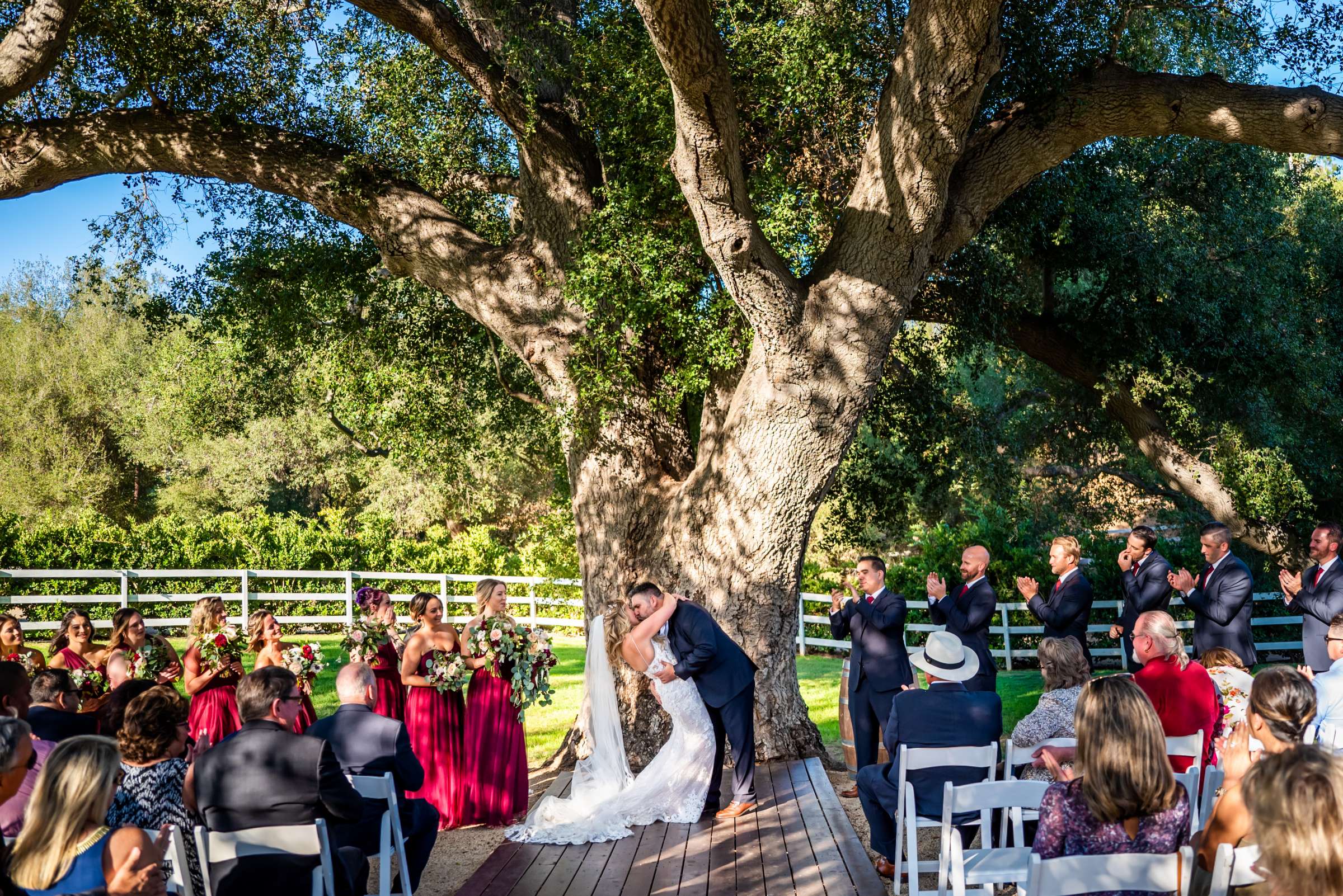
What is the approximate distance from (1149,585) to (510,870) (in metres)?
5.85

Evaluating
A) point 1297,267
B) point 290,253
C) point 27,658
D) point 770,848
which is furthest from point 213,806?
point 1297,267

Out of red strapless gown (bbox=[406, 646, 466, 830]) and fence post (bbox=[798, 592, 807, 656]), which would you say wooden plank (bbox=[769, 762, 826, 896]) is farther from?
fence post (bbox=[798, 592, 807, 656])

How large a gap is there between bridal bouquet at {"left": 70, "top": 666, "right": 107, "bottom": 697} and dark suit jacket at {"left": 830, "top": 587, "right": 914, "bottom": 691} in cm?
563

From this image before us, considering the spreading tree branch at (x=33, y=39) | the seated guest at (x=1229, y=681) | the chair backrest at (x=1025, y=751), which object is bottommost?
the chair backrest at (x=1025, y=751)

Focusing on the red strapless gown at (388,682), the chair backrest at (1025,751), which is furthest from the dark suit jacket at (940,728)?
the red strapless gown at (388,682)

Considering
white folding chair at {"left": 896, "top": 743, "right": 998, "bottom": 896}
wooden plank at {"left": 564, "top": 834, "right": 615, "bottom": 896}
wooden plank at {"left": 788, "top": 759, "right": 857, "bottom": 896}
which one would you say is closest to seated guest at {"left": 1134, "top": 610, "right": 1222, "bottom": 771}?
white folding chair at {"left": 896, "top": 743, "right": 998, "bottom": 896}

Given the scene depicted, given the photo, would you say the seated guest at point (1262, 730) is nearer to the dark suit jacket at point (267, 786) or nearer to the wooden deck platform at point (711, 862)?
the wooden deck platform at point (711, 862)

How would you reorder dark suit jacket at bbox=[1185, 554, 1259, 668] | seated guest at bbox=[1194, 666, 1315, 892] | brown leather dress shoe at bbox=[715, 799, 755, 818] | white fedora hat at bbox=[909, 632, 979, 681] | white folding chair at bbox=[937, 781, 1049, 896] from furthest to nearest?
dark suit jacket at bbox=[1185, 554, 1259, 668] < brown leather dress shoe at bbox=[715, 799, 755, 818] < white fedora hat at bbox=[909, 632, 979, 681] < white folding chair at bbox=[937, 781, 1049, 896] < seated guest at bbox=[1194, 666, 1315, 892]

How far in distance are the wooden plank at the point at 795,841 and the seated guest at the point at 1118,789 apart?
7.35ft

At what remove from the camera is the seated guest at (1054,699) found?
18.6 ft

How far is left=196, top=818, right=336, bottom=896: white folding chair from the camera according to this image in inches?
170

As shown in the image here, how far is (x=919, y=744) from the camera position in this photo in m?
5.77

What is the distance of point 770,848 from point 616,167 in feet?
18.7

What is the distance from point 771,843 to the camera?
21.5 ft
